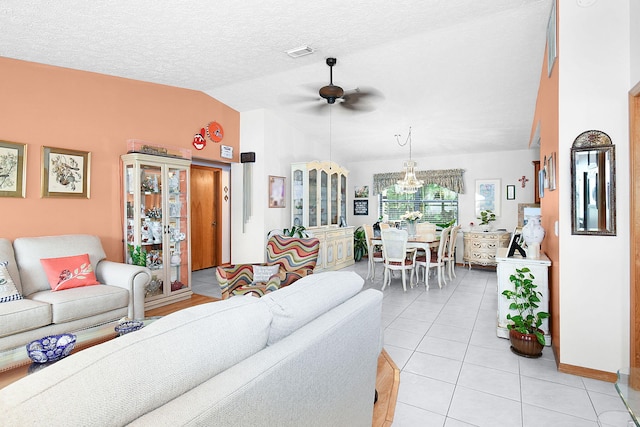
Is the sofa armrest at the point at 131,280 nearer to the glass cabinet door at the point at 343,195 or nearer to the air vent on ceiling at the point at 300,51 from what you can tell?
the air vent on ceiling at the point at 300,51

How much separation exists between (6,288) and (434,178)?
6.81m

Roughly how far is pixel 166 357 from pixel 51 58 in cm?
380

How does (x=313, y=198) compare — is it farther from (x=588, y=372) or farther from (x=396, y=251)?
(x=588, y=372)

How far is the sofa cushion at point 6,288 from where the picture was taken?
8.89ft

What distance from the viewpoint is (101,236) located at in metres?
3.89

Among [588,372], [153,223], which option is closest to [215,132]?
[153,223]

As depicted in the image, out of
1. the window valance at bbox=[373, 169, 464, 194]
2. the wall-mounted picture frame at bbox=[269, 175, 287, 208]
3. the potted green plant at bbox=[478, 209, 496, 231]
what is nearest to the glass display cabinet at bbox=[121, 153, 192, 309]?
the wall-mounted picture frame at bbox=[269, 175, 287, 208]

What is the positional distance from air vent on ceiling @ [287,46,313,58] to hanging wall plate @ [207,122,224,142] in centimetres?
204

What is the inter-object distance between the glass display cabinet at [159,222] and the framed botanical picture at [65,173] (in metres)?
0.41

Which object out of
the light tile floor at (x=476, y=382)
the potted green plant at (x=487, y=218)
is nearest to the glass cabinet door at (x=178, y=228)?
the light tile floor at (x=476, y=382)

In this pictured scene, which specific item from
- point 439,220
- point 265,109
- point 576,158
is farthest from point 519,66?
point 439,220

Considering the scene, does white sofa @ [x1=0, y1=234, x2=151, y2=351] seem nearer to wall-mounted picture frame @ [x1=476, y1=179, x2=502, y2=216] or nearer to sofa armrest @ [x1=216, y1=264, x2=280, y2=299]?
sofa armrest @ [x1=216, y1=264, x2=280, y2=299]

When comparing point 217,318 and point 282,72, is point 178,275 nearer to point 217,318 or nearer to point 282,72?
point 282,72

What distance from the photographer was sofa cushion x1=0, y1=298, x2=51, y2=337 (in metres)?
2.47
